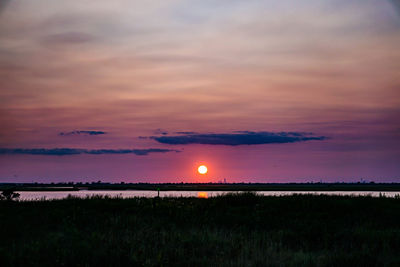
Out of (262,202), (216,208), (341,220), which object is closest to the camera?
(341,220)

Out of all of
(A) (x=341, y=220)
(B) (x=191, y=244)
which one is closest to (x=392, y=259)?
(B) (x=191, y=244)

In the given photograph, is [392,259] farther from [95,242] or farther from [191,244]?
[95,242]

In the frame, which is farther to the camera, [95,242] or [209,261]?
[95,242]

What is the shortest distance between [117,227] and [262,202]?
13.5 m

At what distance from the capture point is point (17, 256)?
12547 mm

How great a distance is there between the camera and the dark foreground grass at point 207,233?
12898mm

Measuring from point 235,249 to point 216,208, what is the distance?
12.7 m

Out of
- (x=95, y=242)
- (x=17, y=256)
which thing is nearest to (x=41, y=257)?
(x=17, y=256)

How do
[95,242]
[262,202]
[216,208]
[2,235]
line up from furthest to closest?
1. [262,202]
2. [216,208]
3. [2,235]
4. [95,242]

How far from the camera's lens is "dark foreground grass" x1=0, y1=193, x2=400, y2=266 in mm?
12898

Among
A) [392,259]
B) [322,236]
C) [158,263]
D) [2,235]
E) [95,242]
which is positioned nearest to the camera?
[158,263]

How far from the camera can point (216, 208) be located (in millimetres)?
27359

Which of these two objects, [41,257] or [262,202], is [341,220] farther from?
[41,257]

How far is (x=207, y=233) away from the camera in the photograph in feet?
57.5
